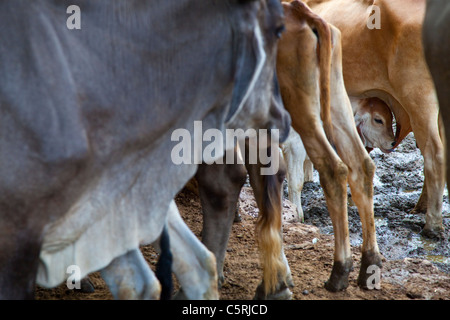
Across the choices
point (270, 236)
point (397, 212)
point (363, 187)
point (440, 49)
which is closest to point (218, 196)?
point (270, 236)

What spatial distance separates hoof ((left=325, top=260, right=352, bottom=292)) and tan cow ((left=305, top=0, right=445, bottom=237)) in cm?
212

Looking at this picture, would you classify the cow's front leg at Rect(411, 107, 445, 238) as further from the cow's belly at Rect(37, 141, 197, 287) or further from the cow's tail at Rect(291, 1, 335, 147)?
the cow's belly at Rect(37, 141, 197, 287)

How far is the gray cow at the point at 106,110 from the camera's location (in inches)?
103

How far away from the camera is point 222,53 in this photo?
3.12m

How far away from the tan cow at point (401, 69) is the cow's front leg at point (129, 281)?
366 cm

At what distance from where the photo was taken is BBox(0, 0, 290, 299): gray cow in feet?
8.62

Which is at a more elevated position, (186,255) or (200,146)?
(200,146)

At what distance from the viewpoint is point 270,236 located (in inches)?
155

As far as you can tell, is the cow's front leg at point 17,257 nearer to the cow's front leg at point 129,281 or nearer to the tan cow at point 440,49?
the cow's front leg at point 129,281

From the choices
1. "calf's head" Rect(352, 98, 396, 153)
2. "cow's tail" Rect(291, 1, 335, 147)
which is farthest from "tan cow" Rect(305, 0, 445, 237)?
"cow's tail" Rect(291, 1, 335, 147)

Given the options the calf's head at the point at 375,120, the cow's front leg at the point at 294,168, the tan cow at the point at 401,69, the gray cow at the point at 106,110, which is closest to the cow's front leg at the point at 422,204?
the tan cow at the point at 401,69
